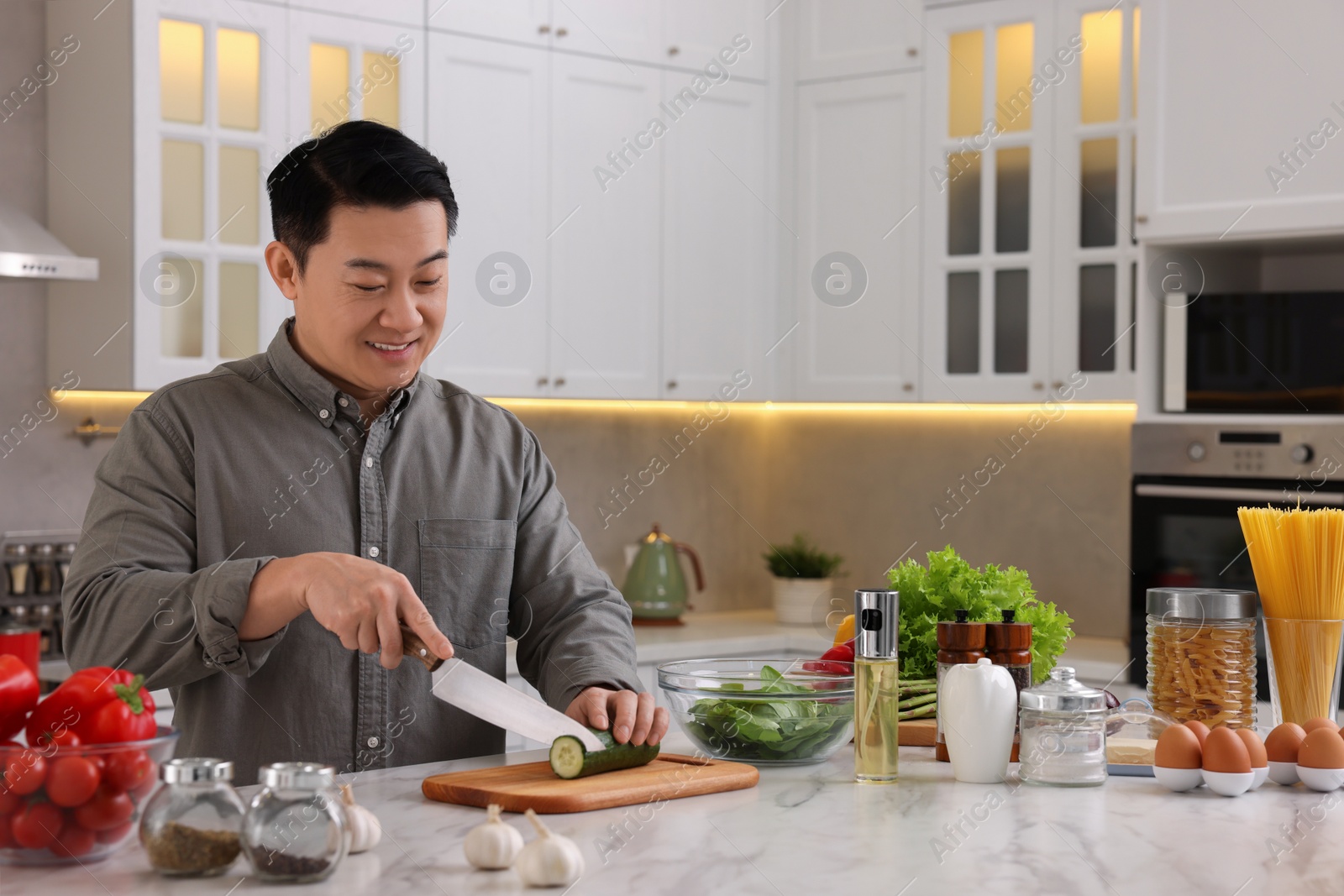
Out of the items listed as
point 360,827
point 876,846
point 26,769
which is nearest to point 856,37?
point 876,846

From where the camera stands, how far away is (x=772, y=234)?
4047mm

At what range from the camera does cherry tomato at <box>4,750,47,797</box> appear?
105 cm

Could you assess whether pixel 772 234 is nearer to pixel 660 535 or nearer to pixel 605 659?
pixel 660 535

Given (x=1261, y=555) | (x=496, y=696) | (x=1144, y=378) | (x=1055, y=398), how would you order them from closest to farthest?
(x=496, y=696) → (x=1261, y=555) → (x=1144, y=378) → (x=1055, y=398)

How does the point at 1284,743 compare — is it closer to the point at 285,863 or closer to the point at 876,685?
the point at 876,685

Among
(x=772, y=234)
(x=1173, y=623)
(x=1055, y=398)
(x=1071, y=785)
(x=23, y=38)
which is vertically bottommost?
(x=1071, y=785)

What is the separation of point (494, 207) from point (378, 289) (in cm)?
185

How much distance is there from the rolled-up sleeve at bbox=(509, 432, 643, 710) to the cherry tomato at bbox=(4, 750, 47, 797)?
2.25 feet

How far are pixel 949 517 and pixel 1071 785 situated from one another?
2.66 meters

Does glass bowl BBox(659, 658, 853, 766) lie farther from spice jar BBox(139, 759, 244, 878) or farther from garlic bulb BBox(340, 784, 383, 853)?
spice jar BBox(139, 759, 244, 878)

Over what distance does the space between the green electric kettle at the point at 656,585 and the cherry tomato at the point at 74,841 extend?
9.20 ft

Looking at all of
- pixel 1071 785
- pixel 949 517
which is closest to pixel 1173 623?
pixel 1071 785

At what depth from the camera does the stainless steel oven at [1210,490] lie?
9.82ft

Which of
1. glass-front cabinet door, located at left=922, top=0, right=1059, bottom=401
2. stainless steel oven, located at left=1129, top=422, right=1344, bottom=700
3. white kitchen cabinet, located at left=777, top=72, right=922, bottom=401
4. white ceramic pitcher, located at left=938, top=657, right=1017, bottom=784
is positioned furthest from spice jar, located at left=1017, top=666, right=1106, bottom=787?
white kitchen cabinet, located at left=777, top=72, right=922, bottom=401
